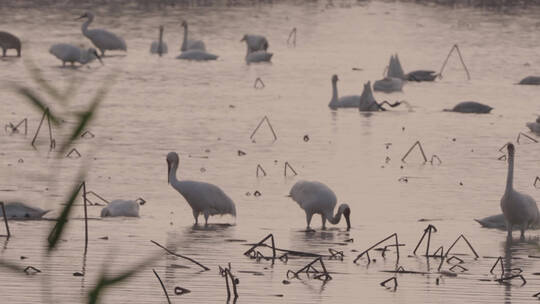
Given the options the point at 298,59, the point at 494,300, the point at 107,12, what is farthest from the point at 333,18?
the point at 494,300

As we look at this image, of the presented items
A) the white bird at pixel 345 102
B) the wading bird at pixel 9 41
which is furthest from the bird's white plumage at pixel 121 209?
the wading bird at pixel 9 41

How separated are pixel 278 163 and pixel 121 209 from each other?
5.39 metres

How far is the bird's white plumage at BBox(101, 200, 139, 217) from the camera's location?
13617 millimetres

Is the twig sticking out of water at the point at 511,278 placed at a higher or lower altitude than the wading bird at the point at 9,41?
higher

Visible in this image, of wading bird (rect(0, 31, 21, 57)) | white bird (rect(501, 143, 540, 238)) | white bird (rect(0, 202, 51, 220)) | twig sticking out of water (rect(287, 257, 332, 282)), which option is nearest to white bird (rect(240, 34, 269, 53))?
wading bird (rect(0, 31, 21, 57))

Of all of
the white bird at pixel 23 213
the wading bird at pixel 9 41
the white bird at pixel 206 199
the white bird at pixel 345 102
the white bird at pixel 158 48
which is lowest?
the white bird at pixel 158 48

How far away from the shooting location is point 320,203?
13383 millimetres

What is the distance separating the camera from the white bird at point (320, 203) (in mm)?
13359

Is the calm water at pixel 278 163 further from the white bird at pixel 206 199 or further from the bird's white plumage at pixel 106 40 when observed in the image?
the bird's white plumage at pixel 106 40

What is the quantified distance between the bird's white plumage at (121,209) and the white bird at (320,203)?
157cm

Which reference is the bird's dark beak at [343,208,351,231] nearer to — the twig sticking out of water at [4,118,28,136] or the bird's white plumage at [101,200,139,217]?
the bird's white plumage at [101,200,139,217]

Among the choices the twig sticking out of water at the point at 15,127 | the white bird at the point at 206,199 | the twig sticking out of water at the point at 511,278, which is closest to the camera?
the twig sticking out of water at the point at 511,278

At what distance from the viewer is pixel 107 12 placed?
5300cm

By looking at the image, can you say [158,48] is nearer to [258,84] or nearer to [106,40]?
[106,40]
